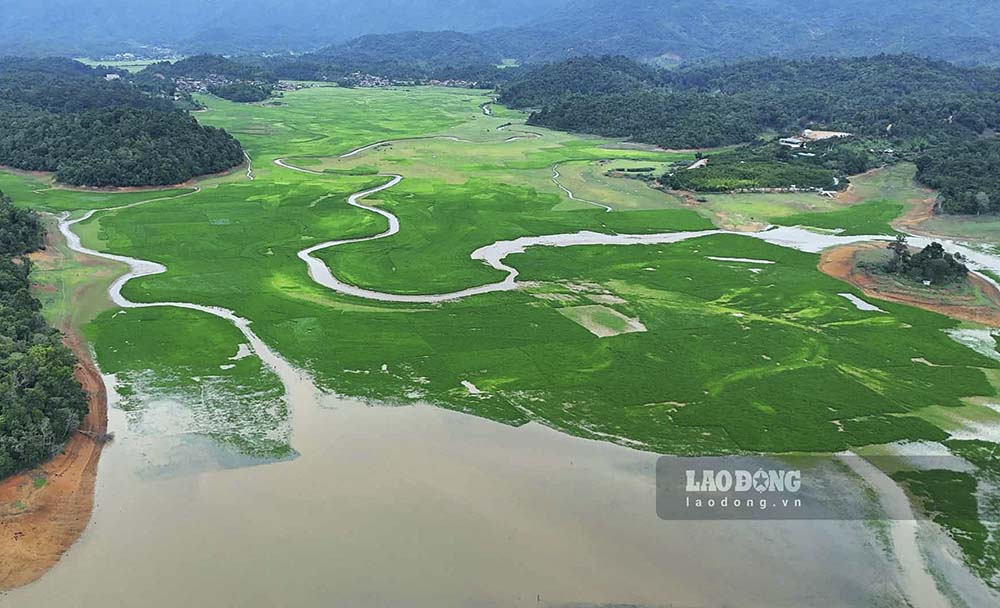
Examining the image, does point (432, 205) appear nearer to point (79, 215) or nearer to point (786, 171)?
point (79, 215)

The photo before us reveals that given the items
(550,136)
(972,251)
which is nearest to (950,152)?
(972,251)

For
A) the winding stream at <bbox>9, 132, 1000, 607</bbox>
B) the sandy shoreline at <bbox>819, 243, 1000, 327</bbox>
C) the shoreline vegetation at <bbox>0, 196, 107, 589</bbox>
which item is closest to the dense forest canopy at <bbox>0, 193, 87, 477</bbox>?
the shoreline vegetation at <bbox>0, 196, 107, 589</bbox>

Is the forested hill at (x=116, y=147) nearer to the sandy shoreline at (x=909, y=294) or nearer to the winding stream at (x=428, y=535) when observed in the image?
the winding stream at (x=428, y=535)

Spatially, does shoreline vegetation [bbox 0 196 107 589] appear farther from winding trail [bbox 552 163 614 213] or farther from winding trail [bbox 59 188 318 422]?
winding trail [bbox 552 163 614 213]

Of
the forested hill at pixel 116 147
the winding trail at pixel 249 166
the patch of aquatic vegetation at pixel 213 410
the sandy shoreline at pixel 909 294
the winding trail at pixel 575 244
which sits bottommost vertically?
the patch of aquatic vegetation at pixel 213 410

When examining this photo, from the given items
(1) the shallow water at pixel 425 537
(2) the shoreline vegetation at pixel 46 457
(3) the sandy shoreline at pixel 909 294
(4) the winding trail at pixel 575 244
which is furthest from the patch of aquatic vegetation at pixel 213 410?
(3) the sandy shoreline at pixel 909 294

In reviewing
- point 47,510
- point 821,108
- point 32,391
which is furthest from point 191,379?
point 821,108

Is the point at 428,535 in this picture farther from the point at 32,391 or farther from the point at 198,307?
the point at 198,307
